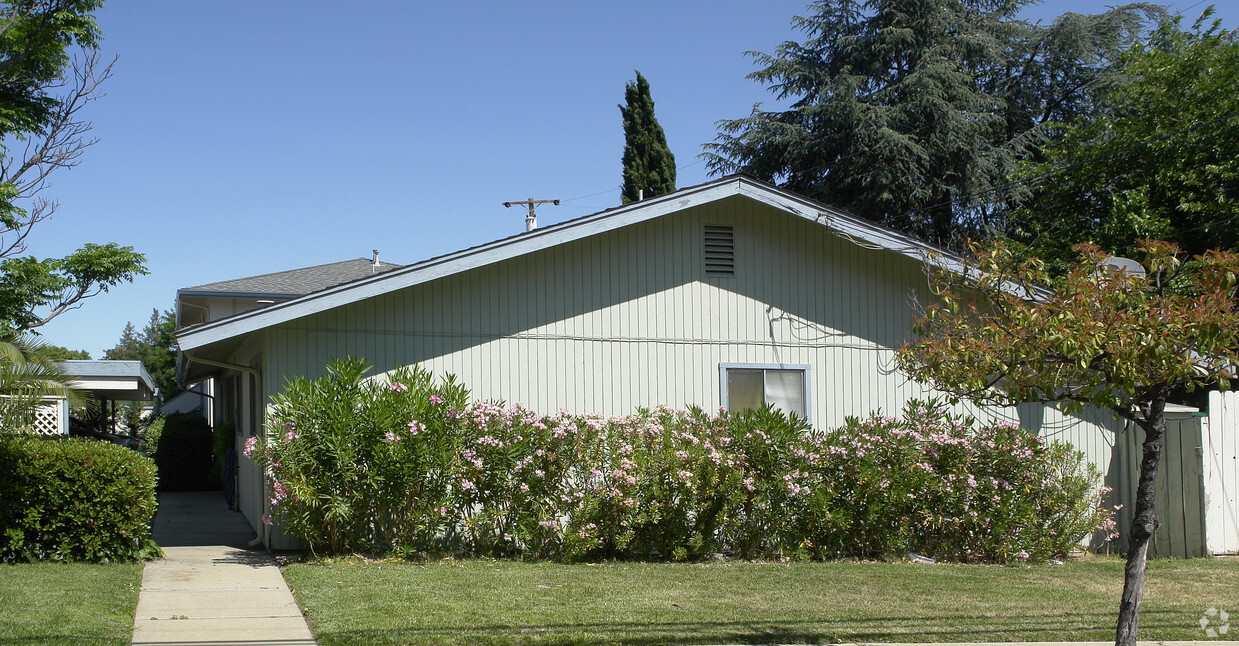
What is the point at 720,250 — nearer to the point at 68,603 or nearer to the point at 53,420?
the point at 68,603

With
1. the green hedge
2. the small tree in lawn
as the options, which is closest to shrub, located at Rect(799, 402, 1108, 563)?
the small tree in lawn

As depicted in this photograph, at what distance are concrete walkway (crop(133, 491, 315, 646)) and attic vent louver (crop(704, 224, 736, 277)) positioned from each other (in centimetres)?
617

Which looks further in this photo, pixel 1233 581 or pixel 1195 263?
pixel 1233 581

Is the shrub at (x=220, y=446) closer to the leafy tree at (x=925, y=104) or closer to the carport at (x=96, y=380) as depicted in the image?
the carport at (x=96, y=380)

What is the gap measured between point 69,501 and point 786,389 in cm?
807

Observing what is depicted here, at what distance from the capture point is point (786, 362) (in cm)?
1262

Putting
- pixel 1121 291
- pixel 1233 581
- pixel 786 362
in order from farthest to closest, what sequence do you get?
pixel 786 362
pixel 1233 581
pixel 1121 291

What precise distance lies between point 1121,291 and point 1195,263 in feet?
2.28

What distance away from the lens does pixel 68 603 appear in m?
7.50

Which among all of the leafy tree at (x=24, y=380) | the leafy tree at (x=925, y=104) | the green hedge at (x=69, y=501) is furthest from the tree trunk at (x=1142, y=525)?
the leafy tree at (x=925, y=104)

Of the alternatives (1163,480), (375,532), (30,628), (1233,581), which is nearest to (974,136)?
(1163,480)

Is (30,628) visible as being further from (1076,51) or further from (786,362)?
(1076,51)

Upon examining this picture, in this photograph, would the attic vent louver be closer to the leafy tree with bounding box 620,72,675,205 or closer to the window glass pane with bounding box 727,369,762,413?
the window glass pane with bounding box 727,369,762,413

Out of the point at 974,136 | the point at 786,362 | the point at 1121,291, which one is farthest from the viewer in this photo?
the point at 974,136
